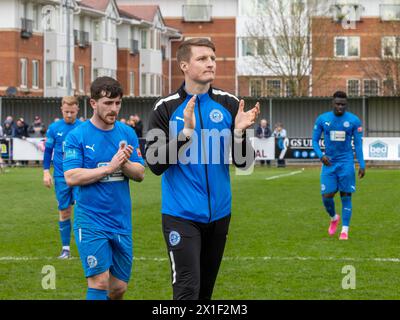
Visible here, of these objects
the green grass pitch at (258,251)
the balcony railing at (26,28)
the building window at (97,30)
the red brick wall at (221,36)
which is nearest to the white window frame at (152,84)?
the red brick wall at (221,36)

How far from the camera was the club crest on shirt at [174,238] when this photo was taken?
304 inches

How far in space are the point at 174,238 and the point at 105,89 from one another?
4.78 feet

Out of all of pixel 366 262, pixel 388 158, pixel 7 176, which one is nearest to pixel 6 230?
pixel 366 262

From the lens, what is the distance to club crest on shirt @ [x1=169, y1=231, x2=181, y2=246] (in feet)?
25.3

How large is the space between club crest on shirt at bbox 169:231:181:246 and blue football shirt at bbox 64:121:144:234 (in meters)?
0.89

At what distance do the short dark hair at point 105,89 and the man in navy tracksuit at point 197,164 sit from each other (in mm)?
644

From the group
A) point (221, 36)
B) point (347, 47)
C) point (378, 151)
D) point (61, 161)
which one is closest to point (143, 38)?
point (221, 36)

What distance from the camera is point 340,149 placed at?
1642 cm

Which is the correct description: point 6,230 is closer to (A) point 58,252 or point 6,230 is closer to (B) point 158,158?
(A) point 58,252

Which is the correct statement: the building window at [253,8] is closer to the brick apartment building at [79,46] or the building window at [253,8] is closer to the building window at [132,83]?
the brick apartment building at [79,46]

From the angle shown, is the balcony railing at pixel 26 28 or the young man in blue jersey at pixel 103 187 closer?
the young man in blue jersey at pixel 103 187

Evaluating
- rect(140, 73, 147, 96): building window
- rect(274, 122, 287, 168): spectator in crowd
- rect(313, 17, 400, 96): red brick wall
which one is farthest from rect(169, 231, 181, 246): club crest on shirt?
rect(140, 73, 147, 96): building window

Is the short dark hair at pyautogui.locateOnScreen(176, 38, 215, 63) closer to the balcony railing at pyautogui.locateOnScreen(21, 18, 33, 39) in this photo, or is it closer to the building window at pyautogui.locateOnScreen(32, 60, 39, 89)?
the balcony railing at pyautogui.locateOnScreen(21, 18, 33, 39)

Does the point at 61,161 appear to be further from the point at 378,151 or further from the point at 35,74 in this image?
the point at 35,74
